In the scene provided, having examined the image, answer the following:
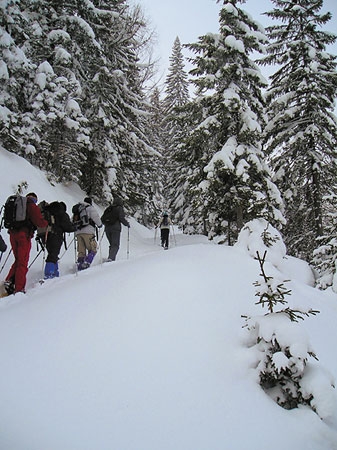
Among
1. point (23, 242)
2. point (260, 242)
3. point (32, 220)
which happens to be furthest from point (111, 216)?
point (260, 242)

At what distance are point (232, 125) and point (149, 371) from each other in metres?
9.76

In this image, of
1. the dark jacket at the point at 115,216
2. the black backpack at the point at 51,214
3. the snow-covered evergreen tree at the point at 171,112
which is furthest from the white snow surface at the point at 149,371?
the snow-covered evergreen tree at the point at 171,112

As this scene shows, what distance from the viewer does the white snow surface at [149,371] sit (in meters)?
2.23

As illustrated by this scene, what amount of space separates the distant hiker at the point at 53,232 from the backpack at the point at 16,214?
90 cm

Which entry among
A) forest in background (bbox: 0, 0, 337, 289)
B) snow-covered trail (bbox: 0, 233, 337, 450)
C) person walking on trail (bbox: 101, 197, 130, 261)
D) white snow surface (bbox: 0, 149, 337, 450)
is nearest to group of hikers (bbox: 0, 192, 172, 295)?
person walking on trail (bbox: 101, 197, 130, 261)

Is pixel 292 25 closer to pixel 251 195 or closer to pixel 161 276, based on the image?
pixel 251 195

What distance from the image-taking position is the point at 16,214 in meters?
5.93

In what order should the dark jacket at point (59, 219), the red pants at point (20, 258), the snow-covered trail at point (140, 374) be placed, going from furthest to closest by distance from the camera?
the dark jacket at point (59, 219) → the red pants at point (20, 258) → the snow-covered trail at point (140, 374)

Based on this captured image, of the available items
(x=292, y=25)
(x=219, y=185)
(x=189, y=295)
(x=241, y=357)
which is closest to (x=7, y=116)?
(x=219, y=185)

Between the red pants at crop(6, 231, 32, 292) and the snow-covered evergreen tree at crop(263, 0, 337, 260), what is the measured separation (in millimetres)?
11173

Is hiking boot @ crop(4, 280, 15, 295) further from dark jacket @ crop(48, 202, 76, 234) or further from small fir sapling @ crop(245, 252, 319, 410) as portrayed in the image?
small fir sapling @ crop(245, 252, 319, 410)

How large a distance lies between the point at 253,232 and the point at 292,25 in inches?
475

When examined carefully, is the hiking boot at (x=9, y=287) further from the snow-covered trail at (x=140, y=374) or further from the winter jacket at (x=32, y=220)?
the snow-covered trail at (x=140, y=374)

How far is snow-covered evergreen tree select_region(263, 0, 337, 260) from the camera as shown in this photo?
12.5 m
